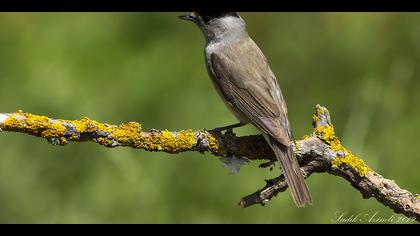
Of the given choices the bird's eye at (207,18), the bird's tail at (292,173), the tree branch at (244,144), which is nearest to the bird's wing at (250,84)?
the bird's eye at (207,18)

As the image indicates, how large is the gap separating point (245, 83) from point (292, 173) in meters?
1.25

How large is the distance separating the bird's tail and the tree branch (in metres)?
0.05

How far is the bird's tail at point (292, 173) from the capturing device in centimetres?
522

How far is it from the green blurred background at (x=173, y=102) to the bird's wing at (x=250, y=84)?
0.99 metres

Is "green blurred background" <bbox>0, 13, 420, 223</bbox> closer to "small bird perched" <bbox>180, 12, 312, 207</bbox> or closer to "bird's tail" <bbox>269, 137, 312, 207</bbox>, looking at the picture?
"small bird perched" <bbox>180, 12, 312, 207</bbox>

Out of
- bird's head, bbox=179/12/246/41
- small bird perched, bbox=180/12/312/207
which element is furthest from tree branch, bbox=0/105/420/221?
bird's head, bbox=179/12/246/41

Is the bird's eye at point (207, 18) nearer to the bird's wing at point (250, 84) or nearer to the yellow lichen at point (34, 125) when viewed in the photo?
the bird's wing at point (250, 84)

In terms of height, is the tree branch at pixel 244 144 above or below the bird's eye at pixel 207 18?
below

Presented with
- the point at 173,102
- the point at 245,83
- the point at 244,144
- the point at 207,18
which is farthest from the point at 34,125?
the point at 173,102

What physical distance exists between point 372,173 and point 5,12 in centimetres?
566

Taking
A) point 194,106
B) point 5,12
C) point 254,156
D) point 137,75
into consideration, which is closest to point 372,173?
point 254,156

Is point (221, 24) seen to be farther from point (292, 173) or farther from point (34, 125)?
point (34, 125)

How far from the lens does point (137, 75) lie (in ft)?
28.5

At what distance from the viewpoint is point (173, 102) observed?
27.0ft
